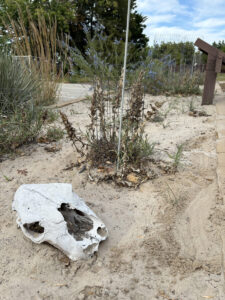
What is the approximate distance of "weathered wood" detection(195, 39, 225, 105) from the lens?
5133mm

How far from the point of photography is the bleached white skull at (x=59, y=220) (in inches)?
57.5

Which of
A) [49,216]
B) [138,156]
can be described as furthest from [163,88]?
[49,216]

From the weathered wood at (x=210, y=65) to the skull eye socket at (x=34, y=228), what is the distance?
15.4 feet

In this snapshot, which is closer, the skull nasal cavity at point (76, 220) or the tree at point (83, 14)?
the skull nasal cavity at point (76, 220)

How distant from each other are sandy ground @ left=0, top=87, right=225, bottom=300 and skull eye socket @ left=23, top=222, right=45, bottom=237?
8 cm

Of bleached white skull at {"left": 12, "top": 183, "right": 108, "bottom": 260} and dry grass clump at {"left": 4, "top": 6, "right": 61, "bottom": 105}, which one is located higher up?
dry grass clump at {"left": 4, "top": 6, "right": 61, "bottom": 105}

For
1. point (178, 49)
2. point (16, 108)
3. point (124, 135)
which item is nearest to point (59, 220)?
point (124, 135)

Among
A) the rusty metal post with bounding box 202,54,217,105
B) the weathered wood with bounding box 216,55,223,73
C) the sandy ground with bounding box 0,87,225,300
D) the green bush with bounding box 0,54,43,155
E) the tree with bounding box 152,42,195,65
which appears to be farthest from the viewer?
the tree with bounding box 152,42,195,65

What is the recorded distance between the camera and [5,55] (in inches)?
132

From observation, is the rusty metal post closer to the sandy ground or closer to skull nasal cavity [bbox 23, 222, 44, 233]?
the sandy ground

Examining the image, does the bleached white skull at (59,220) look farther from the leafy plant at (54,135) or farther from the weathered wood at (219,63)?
the weathered wood at (219,63)

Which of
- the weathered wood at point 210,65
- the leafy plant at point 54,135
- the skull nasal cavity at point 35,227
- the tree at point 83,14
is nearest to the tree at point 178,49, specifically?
the tree at point 83,14

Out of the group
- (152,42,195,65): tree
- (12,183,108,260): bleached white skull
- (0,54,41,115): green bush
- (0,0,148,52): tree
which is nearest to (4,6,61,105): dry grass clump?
(0,54,41,115): green bush

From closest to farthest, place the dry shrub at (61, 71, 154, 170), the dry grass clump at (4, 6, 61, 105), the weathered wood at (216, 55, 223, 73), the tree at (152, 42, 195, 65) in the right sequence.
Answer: the dry shrub at (61, 71, 154, 170), the dry grass clump at (4, 6, 61, 105), the weathered wood at (216, 55, 223, 73), the tree at (152, 42, 195, 65)
